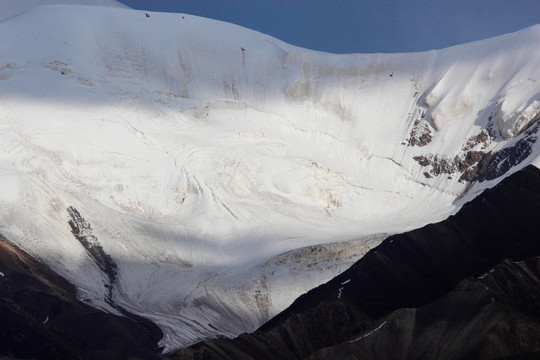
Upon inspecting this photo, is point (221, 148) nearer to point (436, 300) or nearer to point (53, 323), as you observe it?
point (53, 323)

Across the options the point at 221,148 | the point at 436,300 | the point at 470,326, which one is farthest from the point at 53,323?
the point at 221,148

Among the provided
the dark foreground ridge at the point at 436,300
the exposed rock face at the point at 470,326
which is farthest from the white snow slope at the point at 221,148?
the exposed rock face at the point at 470,326

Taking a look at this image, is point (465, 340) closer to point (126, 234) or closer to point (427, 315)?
point (427, 315)

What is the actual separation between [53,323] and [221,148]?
40397 mm

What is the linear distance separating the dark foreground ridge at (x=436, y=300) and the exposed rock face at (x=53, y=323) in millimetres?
12147

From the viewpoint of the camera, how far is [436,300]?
201ft

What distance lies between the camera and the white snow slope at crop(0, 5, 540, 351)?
3524 inches

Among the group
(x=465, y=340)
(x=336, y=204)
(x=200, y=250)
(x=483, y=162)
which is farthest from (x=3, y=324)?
(x=483, y=162)

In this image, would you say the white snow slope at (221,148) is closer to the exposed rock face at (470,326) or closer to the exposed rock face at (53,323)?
the exposed rock face at (53,323)

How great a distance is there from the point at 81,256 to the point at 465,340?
154 ft

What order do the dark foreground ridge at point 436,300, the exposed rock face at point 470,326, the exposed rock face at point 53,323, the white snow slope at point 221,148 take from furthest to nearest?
the white snow slope at point 221,148, the exposed rock face at point 53,323, the dark foreground ridge at point 436,300, the exposed rock face at point 470,326

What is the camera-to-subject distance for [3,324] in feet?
227

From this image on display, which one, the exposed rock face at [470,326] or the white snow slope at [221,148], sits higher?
the exposed rock face at [470,326]

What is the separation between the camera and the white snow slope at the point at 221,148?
89.5 metres
